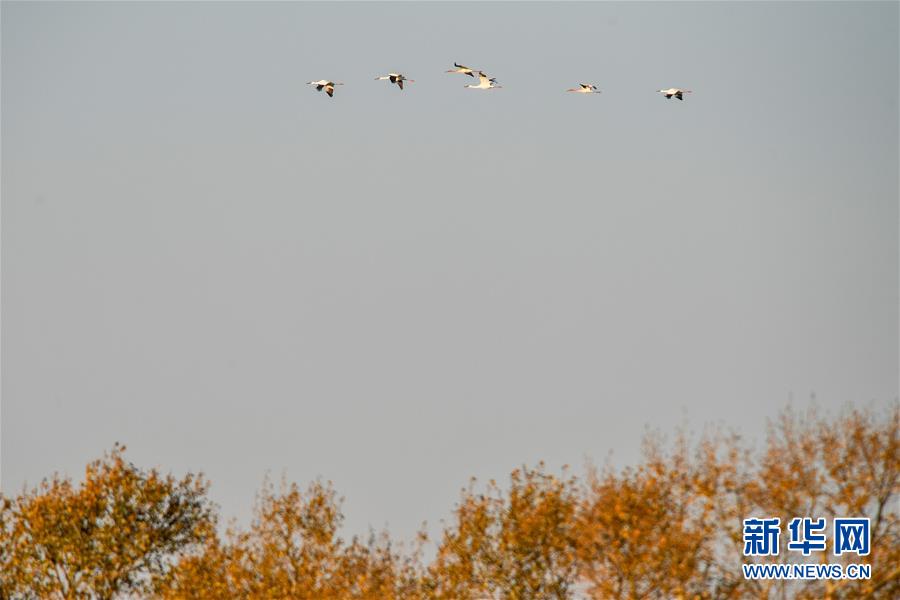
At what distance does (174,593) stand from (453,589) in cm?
1575

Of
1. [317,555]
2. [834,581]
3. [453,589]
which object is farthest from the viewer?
[317,555]

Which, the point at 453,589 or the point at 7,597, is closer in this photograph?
the point at 453,589

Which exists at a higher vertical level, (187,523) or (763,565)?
(187,523)

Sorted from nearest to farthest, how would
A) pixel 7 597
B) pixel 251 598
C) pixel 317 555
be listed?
pixel 251 598, pixel 317 555, pixel 7 597

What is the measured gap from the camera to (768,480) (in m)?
63.8

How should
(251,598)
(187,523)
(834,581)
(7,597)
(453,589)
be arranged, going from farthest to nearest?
1. (187,523)
2. (7,597)
3. (251,598)
4. (453,589)
5. (834,581)

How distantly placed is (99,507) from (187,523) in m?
5.42

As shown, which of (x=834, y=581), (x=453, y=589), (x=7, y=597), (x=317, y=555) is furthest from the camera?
(x=7, y=597)

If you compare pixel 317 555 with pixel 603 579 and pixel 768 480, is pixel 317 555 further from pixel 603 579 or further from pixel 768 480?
pixel 768 480

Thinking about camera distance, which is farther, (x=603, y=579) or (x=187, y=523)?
(x=187, y=523)

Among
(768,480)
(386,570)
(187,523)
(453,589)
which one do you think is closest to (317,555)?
(386,570)

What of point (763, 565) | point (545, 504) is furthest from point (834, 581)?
point (545, 504)

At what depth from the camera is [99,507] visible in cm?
9088

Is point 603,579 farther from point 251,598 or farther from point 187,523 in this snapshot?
point 187,523
